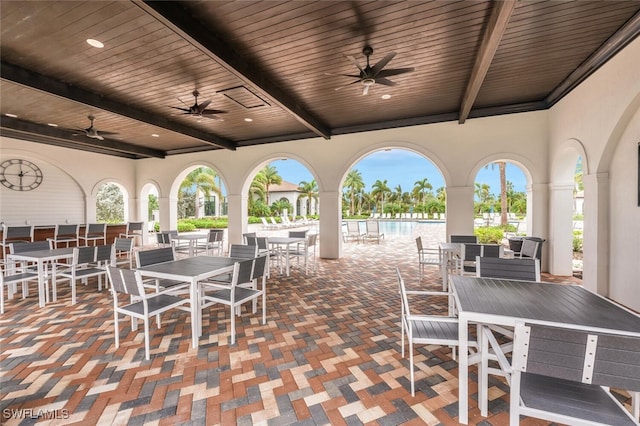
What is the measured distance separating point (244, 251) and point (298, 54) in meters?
2.90

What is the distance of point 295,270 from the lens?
20.5ft

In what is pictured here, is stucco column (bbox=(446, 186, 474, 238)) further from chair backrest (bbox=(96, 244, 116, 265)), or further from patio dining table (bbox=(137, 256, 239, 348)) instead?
chair backrest (bbox=(96, 244, 116, 265))

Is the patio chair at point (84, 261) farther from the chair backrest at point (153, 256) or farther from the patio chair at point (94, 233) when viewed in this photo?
the patio chair at point (94, 233)

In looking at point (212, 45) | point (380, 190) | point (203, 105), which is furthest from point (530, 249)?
point (380, 190)

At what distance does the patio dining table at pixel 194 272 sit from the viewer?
2.76 metres

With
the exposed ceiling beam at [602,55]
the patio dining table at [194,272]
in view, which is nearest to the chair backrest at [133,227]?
the patio dining table at [194,272]

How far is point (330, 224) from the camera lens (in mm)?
7715

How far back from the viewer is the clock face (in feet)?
26.2

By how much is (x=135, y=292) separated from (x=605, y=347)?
327 cm

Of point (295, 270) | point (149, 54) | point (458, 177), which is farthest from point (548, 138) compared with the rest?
point (149, 54)

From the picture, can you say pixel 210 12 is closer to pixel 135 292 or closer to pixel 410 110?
pixel 135 292

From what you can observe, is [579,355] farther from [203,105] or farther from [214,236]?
[214,236]

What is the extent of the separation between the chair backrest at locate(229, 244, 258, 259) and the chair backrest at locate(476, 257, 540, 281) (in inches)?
111

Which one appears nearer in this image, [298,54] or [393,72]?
[393,72]
